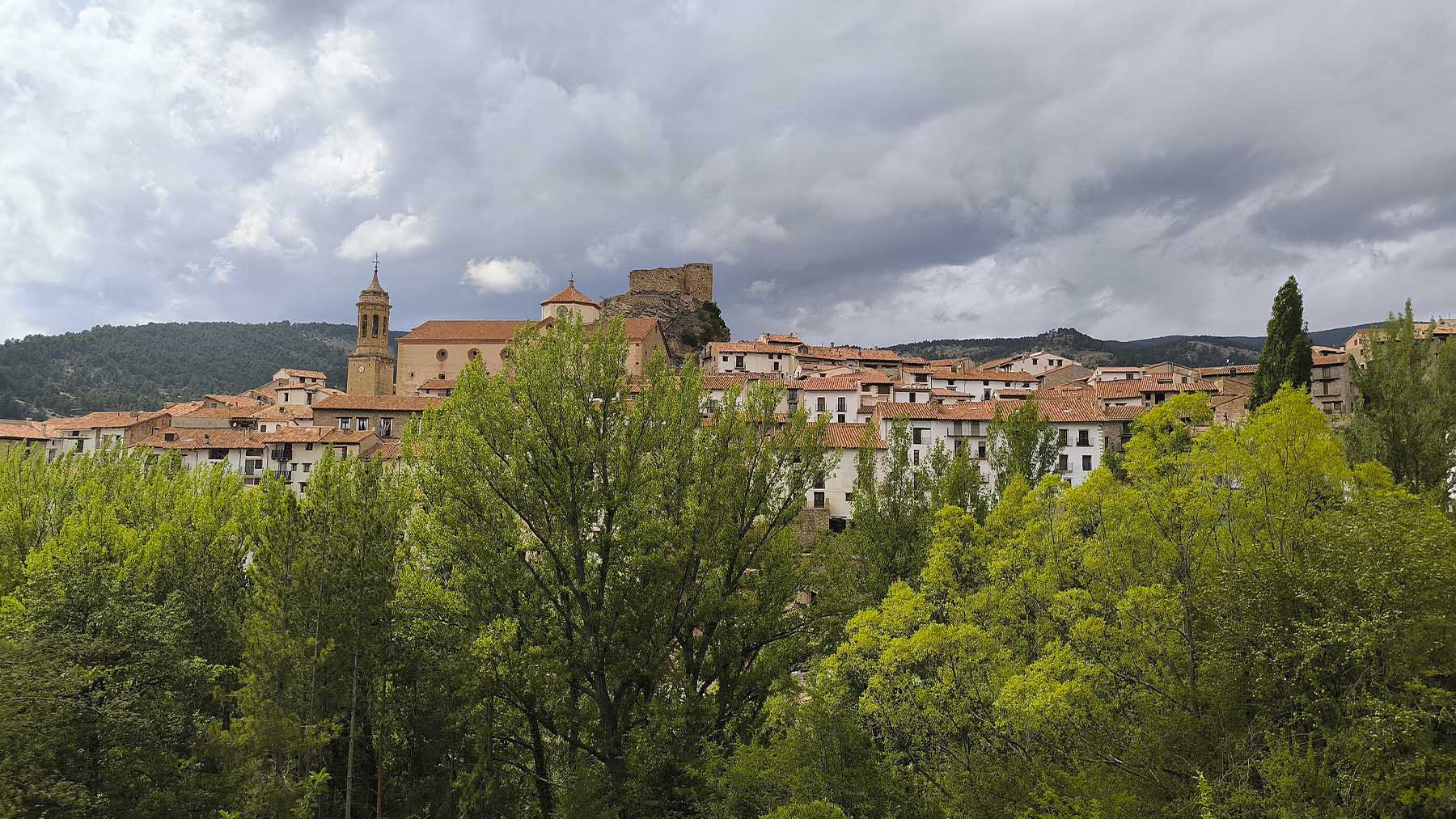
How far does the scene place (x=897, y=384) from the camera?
208 feet

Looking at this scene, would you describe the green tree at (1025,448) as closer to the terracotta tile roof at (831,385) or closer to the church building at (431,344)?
the terracotta tile roof at (831,385)

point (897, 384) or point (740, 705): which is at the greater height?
point (897, 384)

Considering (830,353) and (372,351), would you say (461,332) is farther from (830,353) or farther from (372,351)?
(830,353)

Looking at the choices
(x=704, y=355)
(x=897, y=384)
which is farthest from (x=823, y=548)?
(x=704, y=355)

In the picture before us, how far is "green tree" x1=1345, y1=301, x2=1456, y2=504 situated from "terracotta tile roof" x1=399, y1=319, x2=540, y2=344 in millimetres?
71669

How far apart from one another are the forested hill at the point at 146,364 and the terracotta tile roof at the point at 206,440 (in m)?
66.6

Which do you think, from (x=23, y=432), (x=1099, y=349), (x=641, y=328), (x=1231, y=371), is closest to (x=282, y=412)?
(x=23, y=432)

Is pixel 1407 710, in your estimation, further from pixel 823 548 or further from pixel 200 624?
pixel 200 624

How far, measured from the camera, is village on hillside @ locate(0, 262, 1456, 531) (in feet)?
162

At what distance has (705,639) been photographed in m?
17.3

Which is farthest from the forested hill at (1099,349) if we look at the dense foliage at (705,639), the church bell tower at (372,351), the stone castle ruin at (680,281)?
the dense foliage at (705,639)

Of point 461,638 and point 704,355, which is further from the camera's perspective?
point 704,355

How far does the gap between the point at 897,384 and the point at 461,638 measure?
51469mm

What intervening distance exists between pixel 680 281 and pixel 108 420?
63205 mm
